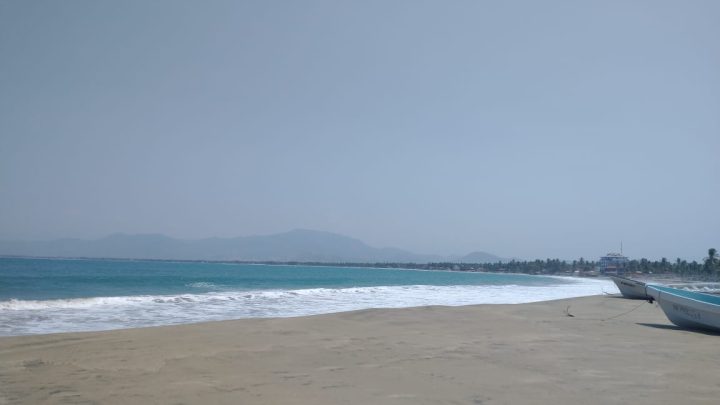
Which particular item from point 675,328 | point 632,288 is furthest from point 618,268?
point 675,328

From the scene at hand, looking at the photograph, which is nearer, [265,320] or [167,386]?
[167,386]

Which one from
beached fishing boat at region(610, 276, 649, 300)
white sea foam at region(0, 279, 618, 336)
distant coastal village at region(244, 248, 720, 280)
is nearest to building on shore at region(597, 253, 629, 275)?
distant coastal village at region(244, 248, 720, 280)

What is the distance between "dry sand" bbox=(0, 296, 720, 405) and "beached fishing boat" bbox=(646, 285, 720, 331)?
40 cm

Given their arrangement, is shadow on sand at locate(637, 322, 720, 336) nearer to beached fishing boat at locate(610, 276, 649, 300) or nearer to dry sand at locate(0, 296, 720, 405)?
dry sand at locate(0, 296, 720, 405)

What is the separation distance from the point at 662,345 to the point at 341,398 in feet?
20.5

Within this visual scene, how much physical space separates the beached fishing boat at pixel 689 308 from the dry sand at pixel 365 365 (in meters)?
0.40

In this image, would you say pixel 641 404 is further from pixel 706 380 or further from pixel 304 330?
pixel 304 330

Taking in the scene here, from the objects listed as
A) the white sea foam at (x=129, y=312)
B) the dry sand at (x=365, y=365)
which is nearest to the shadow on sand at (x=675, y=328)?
the dry sand at (x=365, y=365)

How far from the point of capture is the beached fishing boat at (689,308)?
10882 mm

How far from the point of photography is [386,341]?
9.22m

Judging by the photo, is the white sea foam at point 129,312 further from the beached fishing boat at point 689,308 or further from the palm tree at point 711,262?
the palm tree at point 711,262

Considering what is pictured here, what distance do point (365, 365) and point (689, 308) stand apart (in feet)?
26.0

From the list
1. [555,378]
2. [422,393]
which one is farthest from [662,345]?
[422,393]

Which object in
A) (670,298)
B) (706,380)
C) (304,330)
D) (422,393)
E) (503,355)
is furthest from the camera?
(670,298)
